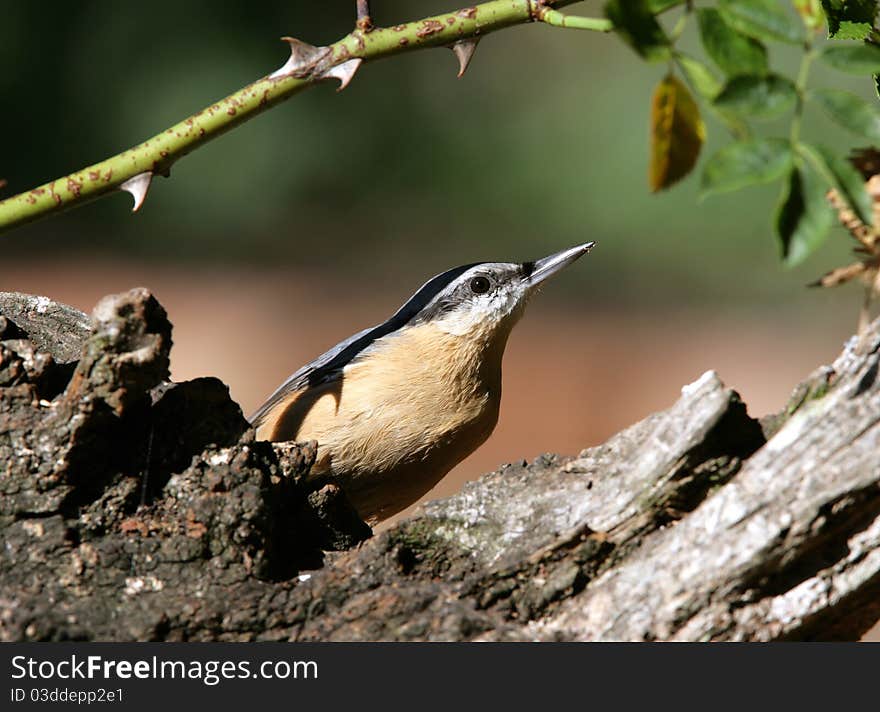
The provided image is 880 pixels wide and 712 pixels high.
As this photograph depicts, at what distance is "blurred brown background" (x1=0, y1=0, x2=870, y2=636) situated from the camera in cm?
970

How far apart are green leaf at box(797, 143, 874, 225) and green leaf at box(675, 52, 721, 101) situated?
0.17 m

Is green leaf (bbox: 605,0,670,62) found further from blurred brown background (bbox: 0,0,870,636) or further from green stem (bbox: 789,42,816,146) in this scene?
blurred brown background (bbox: 0,0,870,636)

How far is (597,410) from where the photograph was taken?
888 cm

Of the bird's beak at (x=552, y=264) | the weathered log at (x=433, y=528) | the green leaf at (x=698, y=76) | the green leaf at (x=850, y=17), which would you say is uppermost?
the bird's beak at (x=552, y=264)

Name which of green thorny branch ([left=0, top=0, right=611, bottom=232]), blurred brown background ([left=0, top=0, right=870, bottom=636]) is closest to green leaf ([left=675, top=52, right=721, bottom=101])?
green thorny branch ([left=0, top=0, right=611, bottom=232])

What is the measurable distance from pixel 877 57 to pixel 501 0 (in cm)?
99

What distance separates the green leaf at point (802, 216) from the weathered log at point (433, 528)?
673mm

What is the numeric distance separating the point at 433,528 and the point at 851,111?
4.54 ft

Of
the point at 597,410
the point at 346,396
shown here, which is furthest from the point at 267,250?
the point at 346,396

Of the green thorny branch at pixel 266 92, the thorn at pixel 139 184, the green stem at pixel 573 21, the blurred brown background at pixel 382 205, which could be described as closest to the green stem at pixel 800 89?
the green stem at pixel 573 21

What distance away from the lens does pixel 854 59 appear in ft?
5.99

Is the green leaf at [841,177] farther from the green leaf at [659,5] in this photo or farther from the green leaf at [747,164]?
the green leaf at [659,5]

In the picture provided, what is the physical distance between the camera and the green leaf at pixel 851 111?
1780 mm

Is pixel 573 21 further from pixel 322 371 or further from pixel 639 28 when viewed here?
pixel 322 371
